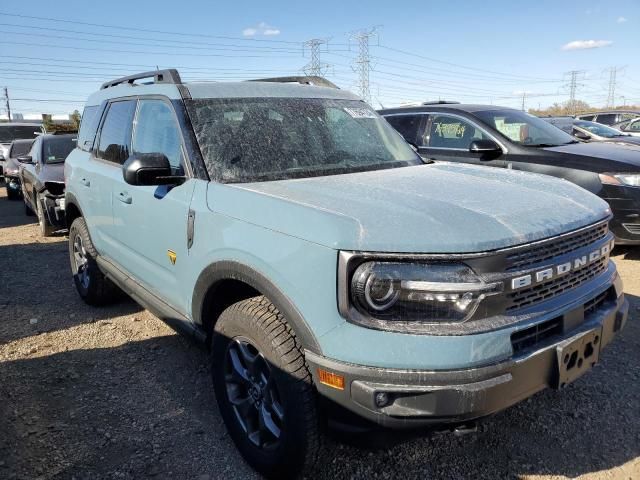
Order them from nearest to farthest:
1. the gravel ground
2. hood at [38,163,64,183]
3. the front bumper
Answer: the front bumper → the gravel ground → hood at [38,163,64,183]

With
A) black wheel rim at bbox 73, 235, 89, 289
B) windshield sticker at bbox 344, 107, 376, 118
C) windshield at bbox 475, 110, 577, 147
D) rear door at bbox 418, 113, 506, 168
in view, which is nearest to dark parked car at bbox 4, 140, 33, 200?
A: black wheel rim at bbox 73, 235, 89, 289

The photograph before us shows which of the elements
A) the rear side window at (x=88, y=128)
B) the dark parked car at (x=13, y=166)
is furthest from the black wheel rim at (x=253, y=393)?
the dark parked car at (x=13, y=166)

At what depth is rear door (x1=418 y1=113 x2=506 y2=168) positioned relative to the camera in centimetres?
619

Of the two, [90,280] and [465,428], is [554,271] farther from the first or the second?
[90,280]

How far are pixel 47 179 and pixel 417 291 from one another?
24.8ft

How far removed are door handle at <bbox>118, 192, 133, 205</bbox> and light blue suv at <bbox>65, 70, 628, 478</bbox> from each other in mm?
34

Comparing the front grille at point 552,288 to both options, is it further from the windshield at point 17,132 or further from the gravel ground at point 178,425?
the windshield at point 17,132

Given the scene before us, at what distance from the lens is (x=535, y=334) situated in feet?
6.85

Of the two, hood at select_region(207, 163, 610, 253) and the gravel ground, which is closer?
hood at select_region(207, 163, 610, 253)

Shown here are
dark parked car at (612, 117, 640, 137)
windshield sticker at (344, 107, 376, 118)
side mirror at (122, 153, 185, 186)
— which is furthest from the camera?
dark parked car at (612, 117, 640, 137)

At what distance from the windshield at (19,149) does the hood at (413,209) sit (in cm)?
1272

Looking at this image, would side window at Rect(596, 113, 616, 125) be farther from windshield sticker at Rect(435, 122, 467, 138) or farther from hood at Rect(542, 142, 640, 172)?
windshield sticker at Rect(435, 122, 467, 138)

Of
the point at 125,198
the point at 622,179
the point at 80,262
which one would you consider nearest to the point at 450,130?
the point at 622,179

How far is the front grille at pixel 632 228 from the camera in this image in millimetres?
5414
